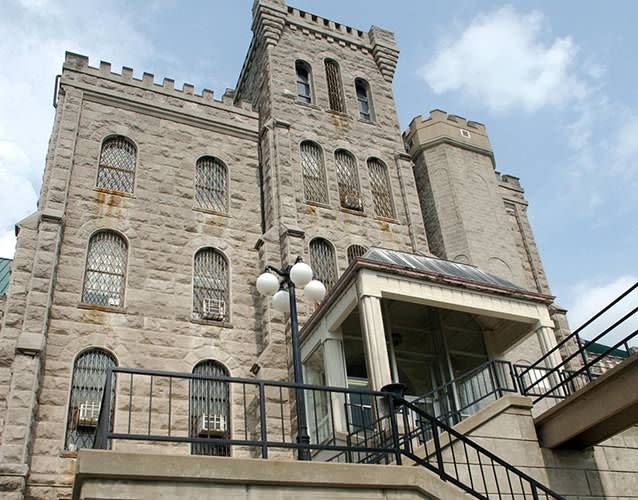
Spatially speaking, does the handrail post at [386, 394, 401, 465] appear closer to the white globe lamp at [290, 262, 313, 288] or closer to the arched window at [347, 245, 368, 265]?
the white globe lamp at [290, 262, 313, 288]

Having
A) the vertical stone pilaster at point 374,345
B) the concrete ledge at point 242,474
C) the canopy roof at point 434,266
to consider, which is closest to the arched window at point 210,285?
the canopy roof at point 434,266

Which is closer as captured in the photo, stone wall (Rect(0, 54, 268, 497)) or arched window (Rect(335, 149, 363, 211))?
stone wall (Rect(0, 54, 268, 497))

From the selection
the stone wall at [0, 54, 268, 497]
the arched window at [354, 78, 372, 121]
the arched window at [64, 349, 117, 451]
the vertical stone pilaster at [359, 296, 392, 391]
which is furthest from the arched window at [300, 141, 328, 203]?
the arched window at [64, 349, 117, 451]

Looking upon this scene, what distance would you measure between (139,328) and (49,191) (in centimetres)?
474

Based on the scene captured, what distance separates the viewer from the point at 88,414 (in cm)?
1596

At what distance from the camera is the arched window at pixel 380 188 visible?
23844 millimetres

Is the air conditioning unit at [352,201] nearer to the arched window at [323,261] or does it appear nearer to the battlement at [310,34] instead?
the arched window at [323,261]

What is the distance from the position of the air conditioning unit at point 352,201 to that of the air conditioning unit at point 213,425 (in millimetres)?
8795

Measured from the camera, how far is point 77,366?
16.7 metres

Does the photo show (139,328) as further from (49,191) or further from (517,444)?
(517,444)

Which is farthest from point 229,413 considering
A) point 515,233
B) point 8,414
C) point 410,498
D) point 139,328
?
point 515,233

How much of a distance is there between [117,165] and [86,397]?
7.76 meters

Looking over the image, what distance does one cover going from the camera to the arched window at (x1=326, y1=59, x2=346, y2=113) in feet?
85.4

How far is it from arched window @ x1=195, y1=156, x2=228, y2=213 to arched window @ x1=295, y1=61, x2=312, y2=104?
4.61 meters
